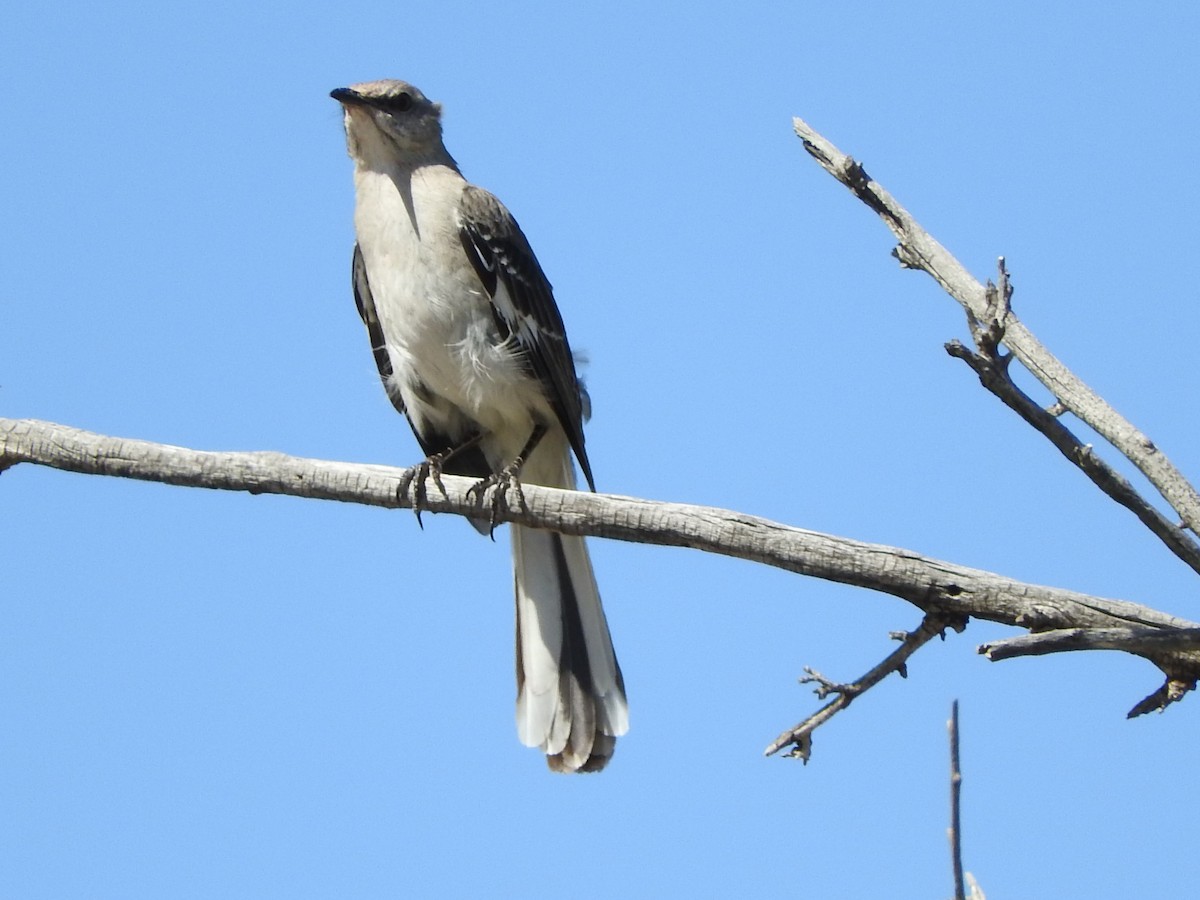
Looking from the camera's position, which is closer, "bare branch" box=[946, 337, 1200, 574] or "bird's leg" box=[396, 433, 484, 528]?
"bare branch" box=[946, 337, 1200, 574]

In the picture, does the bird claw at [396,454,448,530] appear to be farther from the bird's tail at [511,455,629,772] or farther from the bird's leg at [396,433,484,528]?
the bird's tail at [511,455,629,772]

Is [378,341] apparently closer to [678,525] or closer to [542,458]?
[542,458]

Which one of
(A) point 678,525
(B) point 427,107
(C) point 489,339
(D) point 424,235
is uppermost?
(B) point 427,107

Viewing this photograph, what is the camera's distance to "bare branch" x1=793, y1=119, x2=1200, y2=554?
322 cm

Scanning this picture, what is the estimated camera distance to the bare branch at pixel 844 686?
3348 millimetres

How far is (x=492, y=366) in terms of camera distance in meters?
5.36

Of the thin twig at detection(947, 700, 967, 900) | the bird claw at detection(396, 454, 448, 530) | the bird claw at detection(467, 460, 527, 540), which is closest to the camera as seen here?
the thin twig at detection(947, 700, 967, 900)

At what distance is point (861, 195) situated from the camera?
357cm

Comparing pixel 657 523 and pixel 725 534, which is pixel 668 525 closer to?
pixel 657 523

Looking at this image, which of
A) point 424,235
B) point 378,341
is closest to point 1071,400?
point 424,235

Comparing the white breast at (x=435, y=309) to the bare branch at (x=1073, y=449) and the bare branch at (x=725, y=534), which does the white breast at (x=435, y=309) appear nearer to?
the bare branch at (x=725, y=534)

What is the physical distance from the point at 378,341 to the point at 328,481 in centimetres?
186

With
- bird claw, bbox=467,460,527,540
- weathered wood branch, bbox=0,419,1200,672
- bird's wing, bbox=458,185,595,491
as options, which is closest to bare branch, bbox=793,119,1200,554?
weathered wood branch, bbox=0,419,1200,672

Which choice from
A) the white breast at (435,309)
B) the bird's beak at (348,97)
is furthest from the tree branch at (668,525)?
the bird's beak at (348,97)
